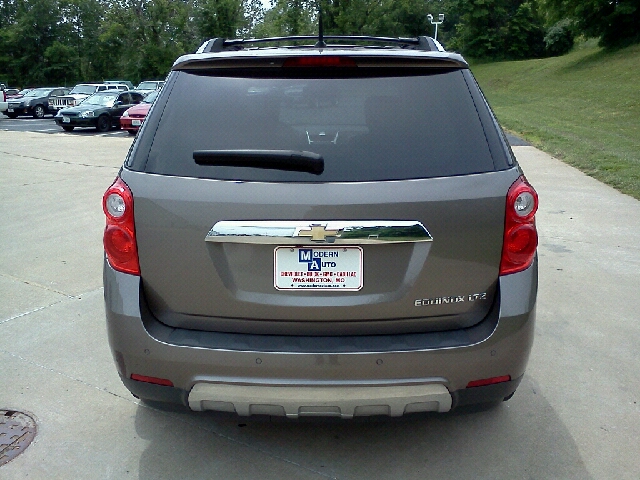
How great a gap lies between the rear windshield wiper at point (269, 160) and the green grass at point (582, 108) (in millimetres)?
7875

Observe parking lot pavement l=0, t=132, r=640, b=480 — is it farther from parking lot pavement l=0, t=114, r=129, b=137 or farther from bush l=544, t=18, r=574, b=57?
bush l=544, t=18, r=574, b=57

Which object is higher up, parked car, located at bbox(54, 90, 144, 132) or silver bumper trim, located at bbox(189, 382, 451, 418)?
silver bumper trim, located at bbox(189, 382, 451, 418)

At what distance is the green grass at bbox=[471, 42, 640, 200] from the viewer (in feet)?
40.3

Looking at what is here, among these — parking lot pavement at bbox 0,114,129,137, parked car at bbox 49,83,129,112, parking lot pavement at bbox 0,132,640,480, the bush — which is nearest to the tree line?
the bush

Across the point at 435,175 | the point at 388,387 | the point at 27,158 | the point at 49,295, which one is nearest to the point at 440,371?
the point at 388,387

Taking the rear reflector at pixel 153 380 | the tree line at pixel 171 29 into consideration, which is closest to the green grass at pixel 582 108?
the rear reflector at pixel 153 380

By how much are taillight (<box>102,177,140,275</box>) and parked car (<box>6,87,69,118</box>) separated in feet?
107

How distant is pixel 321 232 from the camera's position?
2340 mm

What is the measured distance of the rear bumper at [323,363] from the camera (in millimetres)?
2404

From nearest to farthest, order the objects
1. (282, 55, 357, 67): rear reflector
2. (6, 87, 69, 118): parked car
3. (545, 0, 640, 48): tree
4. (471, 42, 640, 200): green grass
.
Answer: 1. (282, 55, 357, 67): rear reflector
2. (471, 42, 640, 200): green grass
3. (6, 87, 69, 118): parked car
4. (545, 0, 640, 48): tree

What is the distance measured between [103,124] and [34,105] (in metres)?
11.2

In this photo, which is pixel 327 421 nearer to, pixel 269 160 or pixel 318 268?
pixel 318 268

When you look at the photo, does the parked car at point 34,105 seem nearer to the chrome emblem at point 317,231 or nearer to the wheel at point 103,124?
the wheel at point 103,124

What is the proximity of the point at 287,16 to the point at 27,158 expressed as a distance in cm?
4858
